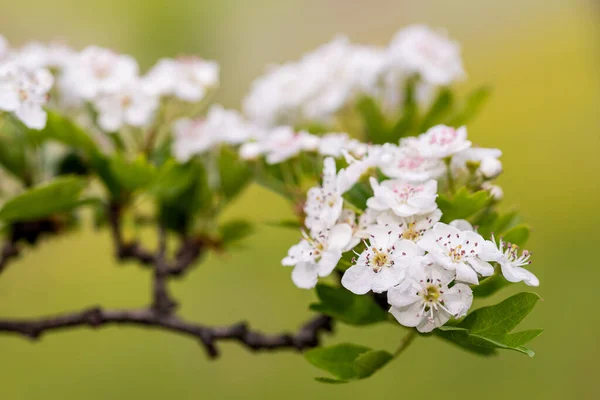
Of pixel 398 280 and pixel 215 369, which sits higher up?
pixel 398 280

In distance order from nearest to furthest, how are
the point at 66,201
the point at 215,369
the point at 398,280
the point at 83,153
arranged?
the point at 398,280 < the point at 66,201 < the point at 83,153 < the point at 215,369

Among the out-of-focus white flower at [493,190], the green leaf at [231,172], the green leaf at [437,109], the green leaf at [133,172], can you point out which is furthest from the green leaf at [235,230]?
the out-of-focus white flower at [493,190]

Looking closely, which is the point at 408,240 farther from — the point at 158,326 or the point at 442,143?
the point at 158,326

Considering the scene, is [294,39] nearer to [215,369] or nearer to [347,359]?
[215,369]


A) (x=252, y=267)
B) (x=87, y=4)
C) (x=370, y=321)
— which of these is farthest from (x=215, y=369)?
(x=87, y=4)

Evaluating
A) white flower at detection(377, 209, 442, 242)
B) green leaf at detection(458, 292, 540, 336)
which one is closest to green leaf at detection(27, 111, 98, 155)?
white flower at detection(377, 209, 442, 242)

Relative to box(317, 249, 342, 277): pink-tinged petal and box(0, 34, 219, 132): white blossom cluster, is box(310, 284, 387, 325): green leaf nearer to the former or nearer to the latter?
box(317, 249, 342, 277): pink-tinged petal

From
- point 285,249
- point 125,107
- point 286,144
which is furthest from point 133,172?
point 285,249

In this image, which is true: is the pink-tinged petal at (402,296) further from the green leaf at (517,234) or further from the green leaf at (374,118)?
the green leaf at (374,118)
